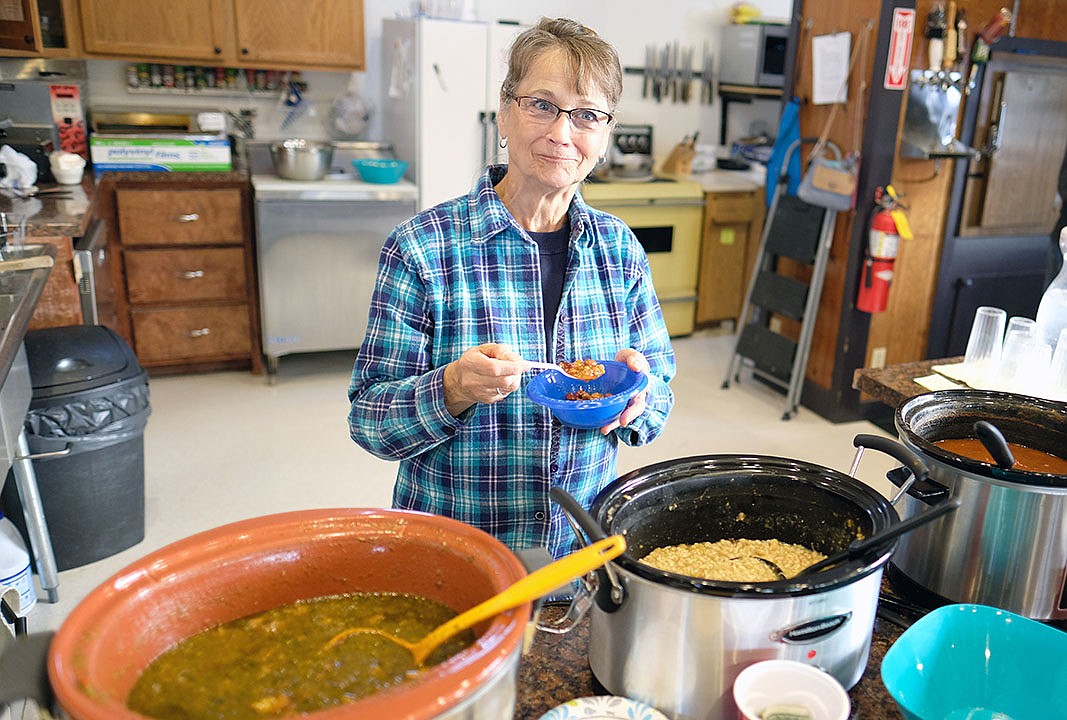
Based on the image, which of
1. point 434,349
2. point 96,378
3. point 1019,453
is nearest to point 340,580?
point 434,349

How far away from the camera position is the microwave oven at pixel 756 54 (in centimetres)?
506

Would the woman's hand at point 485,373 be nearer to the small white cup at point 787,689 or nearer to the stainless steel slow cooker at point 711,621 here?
the stainless steel slow cooker at point 711,621

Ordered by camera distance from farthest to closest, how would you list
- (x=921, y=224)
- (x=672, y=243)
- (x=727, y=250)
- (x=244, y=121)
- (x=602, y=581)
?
(x=727, y=250) → (x=672, y=243) → (x=244, y=121) → (x=921, y=224) → (x=602, y=581)

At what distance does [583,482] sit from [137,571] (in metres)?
0.78

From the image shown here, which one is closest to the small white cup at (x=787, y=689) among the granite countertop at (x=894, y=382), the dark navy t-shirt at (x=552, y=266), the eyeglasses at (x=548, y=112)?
the dark navy t-shirt at (x=552, y=266)

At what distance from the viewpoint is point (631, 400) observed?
133 centimetres

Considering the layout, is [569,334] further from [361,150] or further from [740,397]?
[361,150]

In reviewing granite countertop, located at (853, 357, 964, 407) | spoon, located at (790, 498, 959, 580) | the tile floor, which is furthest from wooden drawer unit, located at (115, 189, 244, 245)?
spoon, located at (790, 498, 959, 580)

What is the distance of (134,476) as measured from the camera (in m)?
2.70

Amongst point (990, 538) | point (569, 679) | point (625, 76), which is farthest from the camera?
point (625, 76)

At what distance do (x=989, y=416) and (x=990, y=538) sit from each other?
1.04ft

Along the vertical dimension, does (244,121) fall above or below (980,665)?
above

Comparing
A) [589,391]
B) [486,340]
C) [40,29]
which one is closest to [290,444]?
[40,29]

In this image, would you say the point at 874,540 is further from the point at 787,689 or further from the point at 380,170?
the point at 380,170
